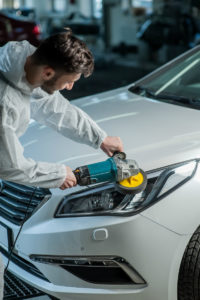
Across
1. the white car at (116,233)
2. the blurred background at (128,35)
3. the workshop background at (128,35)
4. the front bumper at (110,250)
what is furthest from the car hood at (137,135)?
the workshop background at (128,35)

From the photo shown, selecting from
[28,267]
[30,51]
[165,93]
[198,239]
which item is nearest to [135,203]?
[198,239]

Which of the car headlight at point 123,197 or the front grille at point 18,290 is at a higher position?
the car headlight at point 123,197

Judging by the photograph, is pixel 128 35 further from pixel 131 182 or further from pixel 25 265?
pixel 131 182

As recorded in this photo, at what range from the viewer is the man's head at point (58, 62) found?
6.36 feet

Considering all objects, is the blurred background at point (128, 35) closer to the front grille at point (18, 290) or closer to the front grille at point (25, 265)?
the front grille at point (18, 290)

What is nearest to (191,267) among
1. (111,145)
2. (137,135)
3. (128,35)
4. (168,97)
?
(111,145)

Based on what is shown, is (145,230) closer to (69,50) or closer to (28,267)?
(28,267)

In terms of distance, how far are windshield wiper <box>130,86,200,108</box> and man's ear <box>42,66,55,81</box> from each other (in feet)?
4.54

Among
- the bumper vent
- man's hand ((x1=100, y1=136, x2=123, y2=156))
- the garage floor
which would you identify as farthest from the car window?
the garage floor

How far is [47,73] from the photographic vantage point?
1973 mm

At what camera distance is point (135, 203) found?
91.0 inches

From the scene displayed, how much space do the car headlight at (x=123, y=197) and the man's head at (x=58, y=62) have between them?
0.59m

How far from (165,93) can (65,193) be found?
135cm

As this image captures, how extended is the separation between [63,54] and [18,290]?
140 centimetres
